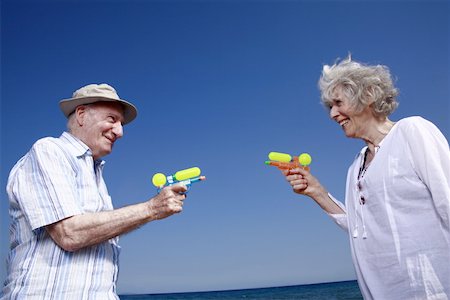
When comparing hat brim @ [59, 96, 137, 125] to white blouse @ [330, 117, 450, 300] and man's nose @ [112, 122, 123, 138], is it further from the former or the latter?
white blouse @ [330, 117, 450, 300]

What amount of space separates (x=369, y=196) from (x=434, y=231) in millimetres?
411

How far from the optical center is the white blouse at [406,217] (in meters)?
2.47

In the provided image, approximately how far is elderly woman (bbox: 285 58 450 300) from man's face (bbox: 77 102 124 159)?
1.42 metres

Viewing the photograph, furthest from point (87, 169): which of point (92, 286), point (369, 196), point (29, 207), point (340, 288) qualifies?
point (340, 288)

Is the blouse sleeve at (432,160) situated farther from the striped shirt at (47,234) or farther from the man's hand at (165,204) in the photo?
the striped shirt at (47,234)

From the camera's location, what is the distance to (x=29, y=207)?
7.94 feet

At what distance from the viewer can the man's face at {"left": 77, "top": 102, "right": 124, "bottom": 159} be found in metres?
2.93

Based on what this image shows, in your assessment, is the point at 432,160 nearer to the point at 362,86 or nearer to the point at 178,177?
the point at 362,86

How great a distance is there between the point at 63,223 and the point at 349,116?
1874 mm

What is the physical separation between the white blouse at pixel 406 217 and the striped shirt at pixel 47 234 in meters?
1.51

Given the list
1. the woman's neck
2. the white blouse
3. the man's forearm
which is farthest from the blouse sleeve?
the man's forearm

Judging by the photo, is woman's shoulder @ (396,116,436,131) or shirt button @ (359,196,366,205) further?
shirt button @ (359,196,366,205)

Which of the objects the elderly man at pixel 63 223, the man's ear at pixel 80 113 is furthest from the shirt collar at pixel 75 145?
the man's ear at pixel 80 113

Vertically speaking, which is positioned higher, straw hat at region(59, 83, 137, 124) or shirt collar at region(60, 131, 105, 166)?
straw hat at region(59, 83, 137, 124)
